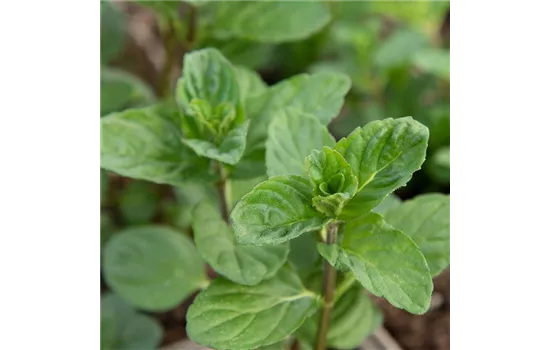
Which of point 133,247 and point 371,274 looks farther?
point 133,247

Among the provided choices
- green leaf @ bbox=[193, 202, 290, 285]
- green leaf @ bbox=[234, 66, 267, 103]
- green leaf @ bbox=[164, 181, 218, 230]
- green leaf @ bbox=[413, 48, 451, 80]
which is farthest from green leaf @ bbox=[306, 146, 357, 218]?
green leaf @ bbox=[413, 48, 451, 80]

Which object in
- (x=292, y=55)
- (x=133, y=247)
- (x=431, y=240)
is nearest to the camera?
(x=431, y=240)

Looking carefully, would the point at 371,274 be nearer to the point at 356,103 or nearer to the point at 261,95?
the point at 261,95

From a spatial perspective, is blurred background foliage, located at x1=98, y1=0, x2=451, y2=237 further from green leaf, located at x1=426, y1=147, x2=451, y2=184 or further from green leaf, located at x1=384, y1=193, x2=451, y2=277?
green leaf, located at x1=384, y1=193, x2=451, y2=277

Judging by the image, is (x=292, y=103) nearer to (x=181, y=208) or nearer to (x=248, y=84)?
(x=248, y=84)

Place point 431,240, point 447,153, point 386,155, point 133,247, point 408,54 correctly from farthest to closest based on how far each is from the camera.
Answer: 1. point 408,54
2. point 447,153
3. point 133,247
4. point 431,240
5. point 386,155

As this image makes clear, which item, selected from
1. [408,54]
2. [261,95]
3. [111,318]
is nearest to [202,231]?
[261,95]

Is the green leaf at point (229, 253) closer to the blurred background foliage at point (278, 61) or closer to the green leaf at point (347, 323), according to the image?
the green leaf at point (347, 323)
